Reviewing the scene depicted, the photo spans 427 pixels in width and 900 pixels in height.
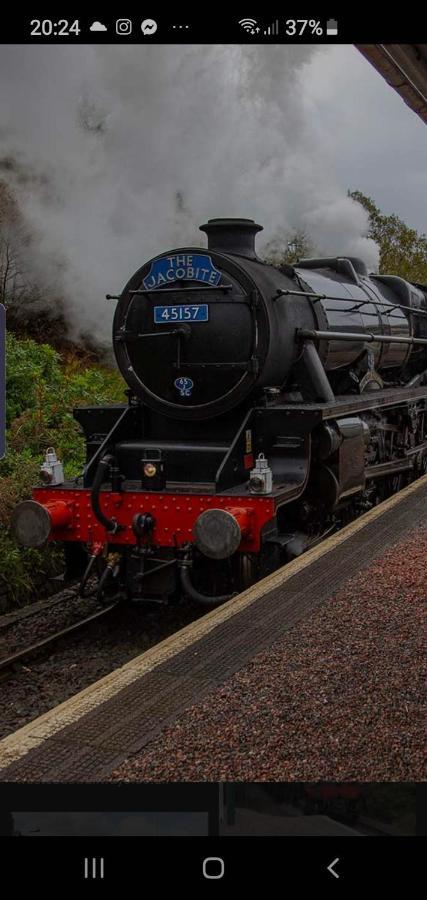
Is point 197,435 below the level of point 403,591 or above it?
above

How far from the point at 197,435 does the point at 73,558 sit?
55.1 inches

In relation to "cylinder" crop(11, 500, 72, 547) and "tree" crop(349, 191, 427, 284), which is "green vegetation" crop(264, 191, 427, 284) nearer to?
"tree" crop(349, 191, 427, 284)

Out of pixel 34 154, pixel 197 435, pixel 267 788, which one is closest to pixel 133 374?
pixel 197 435

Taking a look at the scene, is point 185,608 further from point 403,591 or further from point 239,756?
point 239,756

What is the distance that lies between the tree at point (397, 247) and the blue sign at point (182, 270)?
19.0 meters

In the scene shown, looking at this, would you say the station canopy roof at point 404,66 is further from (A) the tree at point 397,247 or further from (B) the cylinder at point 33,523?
(A) the tree at point 397,247

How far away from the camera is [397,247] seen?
24.4 meters

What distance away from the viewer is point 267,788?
5.58 feet

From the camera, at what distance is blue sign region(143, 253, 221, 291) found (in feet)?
19.3

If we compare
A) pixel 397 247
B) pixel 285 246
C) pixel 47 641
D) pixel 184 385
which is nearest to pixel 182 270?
pixel 184 385

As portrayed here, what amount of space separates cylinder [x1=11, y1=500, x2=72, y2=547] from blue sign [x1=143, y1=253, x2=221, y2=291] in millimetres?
1877

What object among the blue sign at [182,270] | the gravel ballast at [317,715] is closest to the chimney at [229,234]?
the blue sign at [182,270]

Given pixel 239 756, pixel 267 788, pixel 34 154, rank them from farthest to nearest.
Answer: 1. pixel 34 154
2. pixel 239 756
3. pixel 267 788
